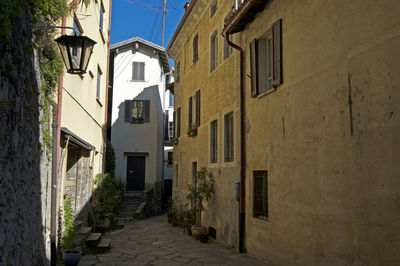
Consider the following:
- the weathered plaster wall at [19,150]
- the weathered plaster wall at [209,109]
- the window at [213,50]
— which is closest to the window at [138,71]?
the weathered plaster wall at [209,109]

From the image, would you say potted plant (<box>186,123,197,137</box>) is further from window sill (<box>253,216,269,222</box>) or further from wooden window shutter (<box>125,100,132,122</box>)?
wooden window shutter (<box>125,100,132,122</box>)

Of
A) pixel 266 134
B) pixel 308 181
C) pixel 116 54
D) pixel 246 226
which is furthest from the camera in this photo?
pixel 116 54

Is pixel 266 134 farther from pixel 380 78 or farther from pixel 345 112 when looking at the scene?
pixel 380 78

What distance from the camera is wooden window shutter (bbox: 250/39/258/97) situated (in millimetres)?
8642

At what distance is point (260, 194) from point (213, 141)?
3933 mm

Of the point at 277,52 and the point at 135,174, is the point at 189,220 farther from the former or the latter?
the point at 135,174

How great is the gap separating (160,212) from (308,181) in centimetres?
1679

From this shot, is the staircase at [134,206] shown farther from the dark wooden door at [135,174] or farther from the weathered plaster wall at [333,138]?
the weathered plaster wall at [333,138]

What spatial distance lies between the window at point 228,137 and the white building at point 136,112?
11.2 metres

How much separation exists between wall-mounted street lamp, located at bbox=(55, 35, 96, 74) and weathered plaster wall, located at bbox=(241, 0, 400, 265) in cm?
381

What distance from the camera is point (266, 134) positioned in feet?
26.7

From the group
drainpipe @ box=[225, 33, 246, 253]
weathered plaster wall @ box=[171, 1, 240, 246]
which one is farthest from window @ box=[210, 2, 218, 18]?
drainpipe @ box=[225, 33, 246, 253]

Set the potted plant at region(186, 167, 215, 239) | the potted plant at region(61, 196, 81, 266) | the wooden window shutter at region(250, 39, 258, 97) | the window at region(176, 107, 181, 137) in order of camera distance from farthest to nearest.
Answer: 1. the window at region(176, 107, 181, 137)
2. the potted plant at region(186, 167, 215, 239)
3. the wooden window shutter at region(250, 39, 258, 97)
4. the potted plant at region(61, 196, 81, 266)

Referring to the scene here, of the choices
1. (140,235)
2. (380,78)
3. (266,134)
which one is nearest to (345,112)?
(380,78)
